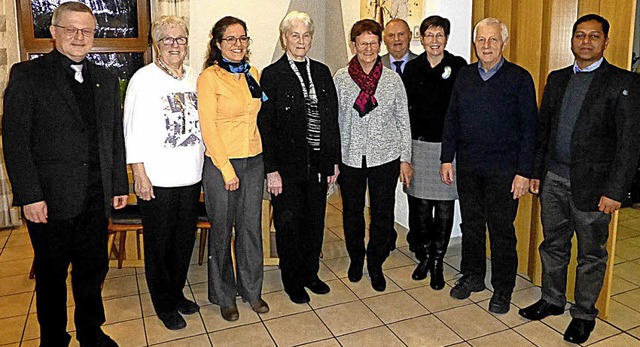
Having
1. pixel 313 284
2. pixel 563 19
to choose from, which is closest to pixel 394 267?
pixel 313 284

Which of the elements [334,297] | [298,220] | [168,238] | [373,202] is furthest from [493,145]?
[168,238]

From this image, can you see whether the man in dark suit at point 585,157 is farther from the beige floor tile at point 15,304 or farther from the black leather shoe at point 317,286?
the beige floor tile at point 15,304

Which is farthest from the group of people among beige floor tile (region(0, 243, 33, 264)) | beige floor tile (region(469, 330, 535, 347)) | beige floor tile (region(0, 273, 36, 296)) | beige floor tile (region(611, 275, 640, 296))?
beige floor tile (region(0, 243, 33, 264))

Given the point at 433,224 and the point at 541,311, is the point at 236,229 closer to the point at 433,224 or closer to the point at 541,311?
the point at 433,224

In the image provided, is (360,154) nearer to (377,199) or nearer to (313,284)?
(377,199)

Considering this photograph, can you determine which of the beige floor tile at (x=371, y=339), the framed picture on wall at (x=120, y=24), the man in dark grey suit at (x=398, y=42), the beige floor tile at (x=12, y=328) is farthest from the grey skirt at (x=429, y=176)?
the framed picture on wall at (x=120, y=24)

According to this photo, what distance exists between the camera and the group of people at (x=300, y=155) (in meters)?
2.20

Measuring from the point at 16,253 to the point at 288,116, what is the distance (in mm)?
2374

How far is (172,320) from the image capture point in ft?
8.89

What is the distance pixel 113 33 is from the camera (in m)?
4.84

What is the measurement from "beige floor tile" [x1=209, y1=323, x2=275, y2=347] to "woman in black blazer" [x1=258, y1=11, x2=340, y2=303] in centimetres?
36

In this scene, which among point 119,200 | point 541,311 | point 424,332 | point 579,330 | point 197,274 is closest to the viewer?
point 119,200

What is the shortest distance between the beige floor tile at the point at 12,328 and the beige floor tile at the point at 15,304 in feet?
0.19

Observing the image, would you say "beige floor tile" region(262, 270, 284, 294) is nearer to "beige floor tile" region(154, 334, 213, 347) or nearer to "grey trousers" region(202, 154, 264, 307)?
"grey trousers" region(202, 154, 264, 307)
